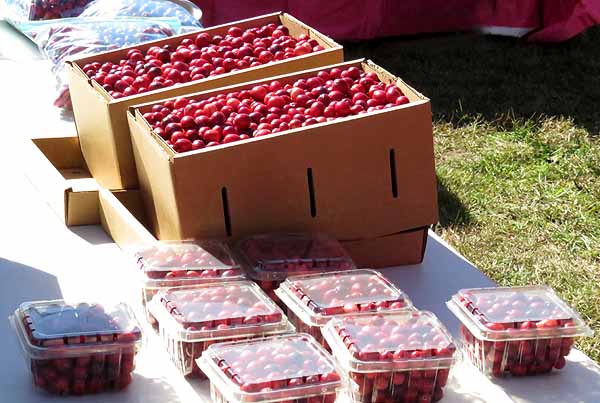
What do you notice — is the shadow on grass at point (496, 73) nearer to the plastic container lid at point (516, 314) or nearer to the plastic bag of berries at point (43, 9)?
the plastic bag of berries at point (43, 9)

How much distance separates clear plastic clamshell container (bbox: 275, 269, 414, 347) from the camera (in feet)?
5.52

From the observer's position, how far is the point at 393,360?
152cm

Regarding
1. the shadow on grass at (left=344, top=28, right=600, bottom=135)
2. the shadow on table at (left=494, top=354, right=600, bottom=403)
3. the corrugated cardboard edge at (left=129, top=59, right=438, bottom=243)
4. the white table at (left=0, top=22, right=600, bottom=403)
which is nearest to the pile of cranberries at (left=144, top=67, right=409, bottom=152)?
the corrugated cardboard edge at (left=129, top=59, right=438, bottom=243)

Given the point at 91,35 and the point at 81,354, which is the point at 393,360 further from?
the point at 91,35

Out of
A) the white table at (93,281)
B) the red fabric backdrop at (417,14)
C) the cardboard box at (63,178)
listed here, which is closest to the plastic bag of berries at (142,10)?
the white table at (93,281)

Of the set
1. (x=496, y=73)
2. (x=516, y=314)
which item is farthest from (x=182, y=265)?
(x=496, y=73)

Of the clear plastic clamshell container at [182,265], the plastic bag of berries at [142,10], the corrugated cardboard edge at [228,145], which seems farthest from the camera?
the plastic bag of berries at [142,10]

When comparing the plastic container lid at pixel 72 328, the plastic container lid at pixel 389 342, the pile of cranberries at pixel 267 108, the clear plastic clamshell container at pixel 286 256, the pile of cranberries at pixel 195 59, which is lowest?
the clear plastic clamshell container at pixel 286 256

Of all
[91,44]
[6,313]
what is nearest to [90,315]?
[6,313]

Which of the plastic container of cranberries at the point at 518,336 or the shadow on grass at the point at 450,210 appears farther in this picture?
the shadow on grass at the point at 450,210

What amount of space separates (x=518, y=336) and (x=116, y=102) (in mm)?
983

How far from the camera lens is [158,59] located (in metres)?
2.46

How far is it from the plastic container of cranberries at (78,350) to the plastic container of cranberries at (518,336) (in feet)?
1.71

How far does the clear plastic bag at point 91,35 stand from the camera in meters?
2.92
